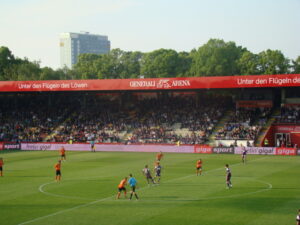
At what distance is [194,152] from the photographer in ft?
195

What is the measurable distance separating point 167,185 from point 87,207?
8570mm

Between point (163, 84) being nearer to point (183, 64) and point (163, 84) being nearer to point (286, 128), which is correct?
point (286, 128)

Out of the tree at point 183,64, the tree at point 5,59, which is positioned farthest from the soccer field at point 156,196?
the tree at point 5,59

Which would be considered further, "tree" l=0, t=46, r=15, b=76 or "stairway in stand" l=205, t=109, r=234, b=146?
"tree" l=0, t=46, r=15, b=76

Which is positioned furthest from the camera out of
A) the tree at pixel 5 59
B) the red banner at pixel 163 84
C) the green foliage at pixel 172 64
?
the tree at pixel 5 59

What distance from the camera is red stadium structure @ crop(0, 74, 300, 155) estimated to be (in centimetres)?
6097

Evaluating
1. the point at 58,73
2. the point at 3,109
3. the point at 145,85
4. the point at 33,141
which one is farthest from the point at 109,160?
the point at 58,73

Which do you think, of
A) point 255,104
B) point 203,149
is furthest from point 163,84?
point 255,104

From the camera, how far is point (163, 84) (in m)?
65.3

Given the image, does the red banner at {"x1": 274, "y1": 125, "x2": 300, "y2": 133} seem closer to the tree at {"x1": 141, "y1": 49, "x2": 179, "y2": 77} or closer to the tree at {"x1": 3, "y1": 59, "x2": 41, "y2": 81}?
the tree at {"x1": 141, "y1": 49, "x2": 179, "y2": 77}

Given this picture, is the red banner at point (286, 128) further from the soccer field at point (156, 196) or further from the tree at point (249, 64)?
the tree at point (249, 64)

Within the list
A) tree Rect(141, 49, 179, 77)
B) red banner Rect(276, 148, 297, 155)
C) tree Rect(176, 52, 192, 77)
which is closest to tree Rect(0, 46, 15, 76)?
tree Rect(141, 49, 179, 77)

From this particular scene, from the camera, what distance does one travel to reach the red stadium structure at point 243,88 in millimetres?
60969

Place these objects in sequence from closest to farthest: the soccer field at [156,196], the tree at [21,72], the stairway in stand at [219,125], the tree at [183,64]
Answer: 1. the soccer field at [156,196]
2. the stairway in stand at [219,125]
3. the tree at [21,72]
4. the tree at [183,64]
